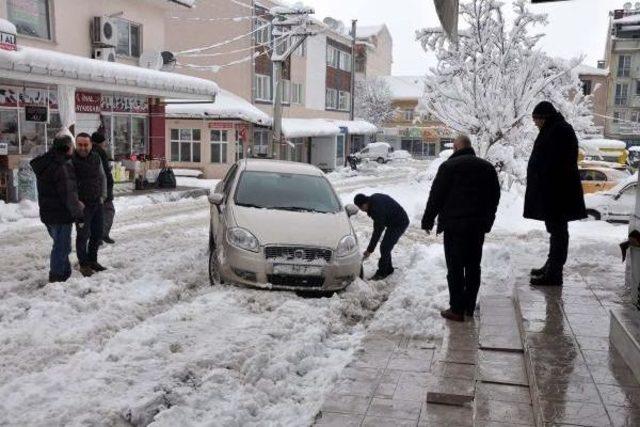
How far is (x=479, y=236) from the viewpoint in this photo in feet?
18.8

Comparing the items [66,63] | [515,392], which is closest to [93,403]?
[515,392]

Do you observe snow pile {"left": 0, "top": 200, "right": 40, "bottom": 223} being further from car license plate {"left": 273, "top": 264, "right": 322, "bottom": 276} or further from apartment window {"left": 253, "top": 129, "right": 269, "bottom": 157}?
apartment window {"left": 253, "top": 129, "right": 269, "bottom": 157}

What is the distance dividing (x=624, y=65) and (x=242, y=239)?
6503 centimetres

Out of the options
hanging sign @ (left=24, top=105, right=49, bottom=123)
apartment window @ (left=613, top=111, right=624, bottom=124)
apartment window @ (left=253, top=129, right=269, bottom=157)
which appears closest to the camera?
hanging sign @ (left=24, top=105, right=49, bottom=123)

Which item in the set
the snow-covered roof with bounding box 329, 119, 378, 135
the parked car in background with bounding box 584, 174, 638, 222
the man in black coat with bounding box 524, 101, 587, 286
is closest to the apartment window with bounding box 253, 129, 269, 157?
the snow-covered roof with bounding box 329, 119, 378, 135

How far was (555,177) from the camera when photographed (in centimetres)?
604

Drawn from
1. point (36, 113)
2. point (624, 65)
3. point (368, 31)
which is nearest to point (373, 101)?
point (368, 31)

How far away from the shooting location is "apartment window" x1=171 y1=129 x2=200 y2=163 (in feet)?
96.1

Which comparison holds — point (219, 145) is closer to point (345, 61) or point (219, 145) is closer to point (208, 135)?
point (208, 135)

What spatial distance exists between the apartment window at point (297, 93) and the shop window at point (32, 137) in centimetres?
2107

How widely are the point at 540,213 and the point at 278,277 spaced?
9.63ft

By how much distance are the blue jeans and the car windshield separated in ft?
6.94

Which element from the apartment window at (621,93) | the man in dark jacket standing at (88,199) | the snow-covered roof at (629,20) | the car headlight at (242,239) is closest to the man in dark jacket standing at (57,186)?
the man in dark jacket standing at (88,199)

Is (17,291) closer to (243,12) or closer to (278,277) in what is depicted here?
(278,277)
